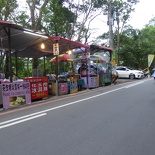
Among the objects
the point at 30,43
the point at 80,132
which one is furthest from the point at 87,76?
the point at 80,132

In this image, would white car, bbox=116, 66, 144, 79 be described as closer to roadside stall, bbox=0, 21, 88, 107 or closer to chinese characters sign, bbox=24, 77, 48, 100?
roadside stall, bbox=0, 21, 88, 107

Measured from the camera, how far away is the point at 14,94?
7.98 meters

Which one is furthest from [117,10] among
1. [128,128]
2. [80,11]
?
[128,128]

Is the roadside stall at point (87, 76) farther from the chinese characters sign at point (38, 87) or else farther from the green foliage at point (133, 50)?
the green foliage at point (133, 50)

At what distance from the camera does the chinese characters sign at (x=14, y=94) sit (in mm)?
7607

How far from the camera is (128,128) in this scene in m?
4.75

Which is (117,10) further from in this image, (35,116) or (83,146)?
(83,146)

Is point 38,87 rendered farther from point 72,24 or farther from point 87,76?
point 72,24

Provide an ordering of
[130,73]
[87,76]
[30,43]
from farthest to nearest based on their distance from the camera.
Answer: [130,73] → [87,76] → [30,43]

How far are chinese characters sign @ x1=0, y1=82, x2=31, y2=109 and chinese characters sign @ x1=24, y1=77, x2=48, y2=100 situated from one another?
38cm

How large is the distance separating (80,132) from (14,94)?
4.48 metres

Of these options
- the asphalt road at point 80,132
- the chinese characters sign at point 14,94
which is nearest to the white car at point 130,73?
the asphalt road at point 80,132

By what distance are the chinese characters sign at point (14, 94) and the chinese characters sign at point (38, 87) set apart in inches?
15.0

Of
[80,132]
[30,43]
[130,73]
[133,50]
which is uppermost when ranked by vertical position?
[133,50]
